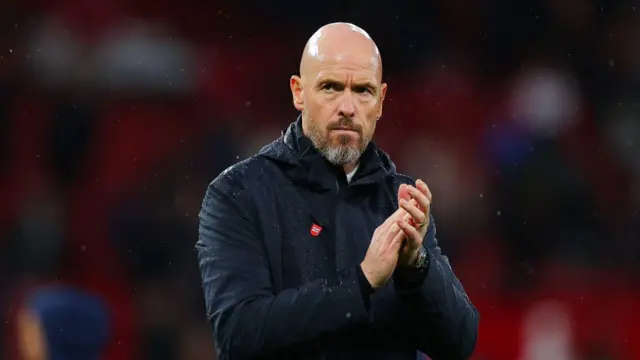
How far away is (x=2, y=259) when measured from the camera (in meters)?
5.73

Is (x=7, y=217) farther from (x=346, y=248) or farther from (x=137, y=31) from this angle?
(x=346, y=248)

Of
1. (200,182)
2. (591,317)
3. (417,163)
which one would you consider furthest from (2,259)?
(591,317)

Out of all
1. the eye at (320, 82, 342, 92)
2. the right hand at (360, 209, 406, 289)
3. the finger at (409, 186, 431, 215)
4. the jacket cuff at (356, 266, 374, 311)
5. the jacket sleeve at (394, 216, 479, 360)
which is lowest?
the jacket sleeve at (394, 216, 479, 360)

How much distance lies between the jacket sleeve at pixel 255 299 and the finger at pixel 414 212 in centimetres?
15

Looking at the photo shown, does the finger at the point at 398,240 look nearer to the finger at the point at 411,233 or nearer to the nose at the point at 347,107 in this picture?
the finger at the point at 411,233

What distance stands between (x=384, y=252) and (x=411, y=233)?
2.4 inches

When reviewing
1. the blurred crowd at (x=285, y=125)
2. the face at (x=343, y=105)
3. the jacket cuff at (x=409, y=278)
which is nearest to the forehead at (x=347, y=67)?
the face at (x=343, y=105)

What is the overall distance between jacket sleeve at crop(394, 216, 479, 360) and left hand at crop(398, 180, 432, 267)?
0.18 ft

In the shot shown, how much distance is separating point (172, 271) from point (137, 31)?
1.97 m

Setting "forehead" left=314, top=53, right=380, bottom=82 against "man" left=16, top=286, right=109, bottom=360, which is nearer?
"forehead" left=314, top=53, right=380, bottom=82

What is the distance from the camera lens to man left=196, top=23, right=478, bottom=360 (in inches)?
72.5

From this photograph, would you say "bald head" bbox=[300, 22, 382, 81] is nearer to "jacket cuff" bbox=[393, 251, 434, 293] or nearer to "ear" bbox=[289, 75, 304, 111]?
"ear" bbox=[289, 75, 304, 111]

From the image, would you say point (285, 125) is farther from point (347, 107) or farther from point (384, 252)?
point (384, 252)

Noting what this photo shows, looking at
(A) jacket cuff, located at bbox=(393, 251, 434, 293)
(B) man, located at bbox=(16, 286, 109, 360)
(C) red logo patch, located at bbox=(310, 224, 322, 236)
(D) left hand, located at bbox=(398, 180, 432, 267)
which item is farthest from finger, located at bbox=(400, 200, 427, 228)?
(B) man, located at bbox=(16, 286, 109, 360)
